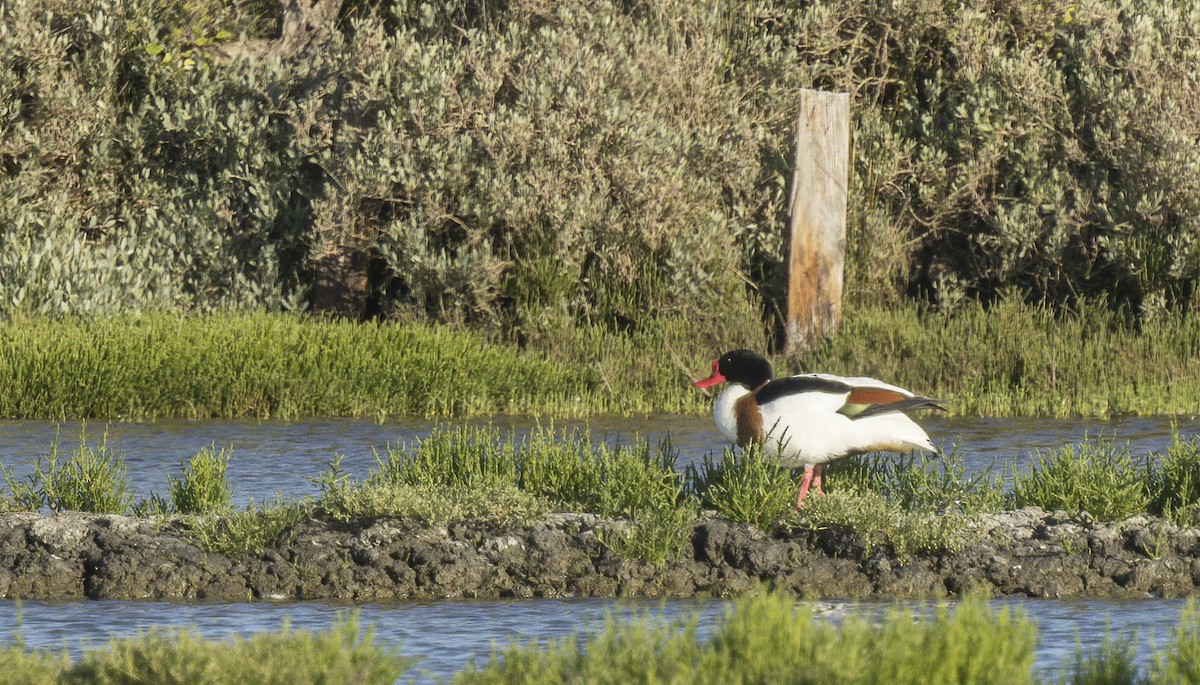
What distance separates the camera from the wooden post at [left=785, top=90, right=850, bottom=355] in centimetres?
1706

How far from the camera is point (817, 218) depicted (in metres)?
17.2

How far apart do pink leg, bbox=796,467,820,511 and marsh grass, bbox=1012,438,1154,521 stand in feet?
4.07

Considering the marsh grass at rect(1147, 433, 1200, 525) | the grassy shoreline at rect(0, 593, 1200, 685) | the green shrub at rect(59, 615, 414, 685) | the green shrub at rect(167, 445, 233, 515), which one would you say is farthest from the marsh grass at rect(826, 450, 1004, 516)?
the green shrub at rect(59, 615, 414, 685)

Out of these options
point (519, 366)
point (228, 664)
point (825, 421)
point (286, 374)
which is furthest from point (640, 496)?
point (519, 366)

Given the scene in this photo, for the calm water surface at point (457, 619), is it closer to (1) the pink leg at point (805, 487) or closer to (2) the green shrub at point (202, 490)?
(1) the pink leg at point (805, 487)

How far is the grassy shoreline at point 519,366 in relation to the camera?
49.3 ft

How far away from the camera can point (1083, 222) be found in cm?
1806

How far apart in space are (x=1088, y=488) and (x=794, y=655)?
4.35m

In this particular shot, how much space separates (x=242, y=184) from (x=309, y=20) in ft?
7.15

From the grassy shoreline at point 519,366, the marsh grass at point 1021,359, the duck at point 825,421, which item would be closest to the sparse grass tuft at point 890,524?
the duck at point 825,421

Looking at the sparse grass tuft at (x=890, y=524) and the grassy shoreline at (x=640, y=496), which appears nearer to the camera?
the sparse grass tuft at (x=890, y=524)

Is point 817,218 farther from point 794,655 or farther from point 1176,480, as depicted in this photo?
point 794,655

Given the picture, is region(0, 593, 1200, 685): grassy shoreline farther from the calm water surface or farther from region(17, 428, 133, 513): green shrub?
region(17, 428, 133, 513): green shrub

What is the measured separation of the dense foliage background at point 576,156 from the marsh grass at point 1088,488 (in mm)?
7606
